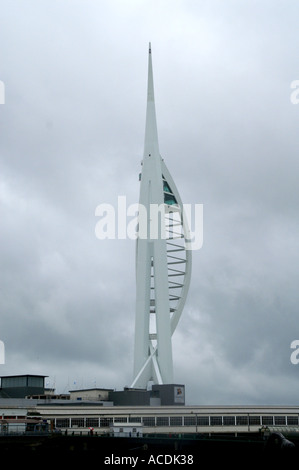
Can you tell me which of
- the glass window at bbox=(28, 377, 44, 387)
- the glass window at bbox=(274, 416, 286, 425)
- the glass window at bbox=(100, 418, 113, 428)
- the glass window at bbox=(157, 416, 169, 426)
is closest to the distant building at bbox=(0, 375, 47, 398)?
the glass window at bbox=(28, 377, 44, 387)

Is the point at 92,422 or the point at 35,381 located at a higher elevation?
the point at 35,381

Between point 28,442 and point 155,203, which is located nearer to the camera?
point 28,442

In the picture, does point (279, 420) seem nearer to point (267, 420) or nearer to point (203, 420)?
point (267, 420)

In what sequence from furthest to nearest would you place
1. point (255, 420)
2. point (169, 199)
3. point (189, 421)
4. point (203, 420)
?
point (169, 199) < point (189, 421) < point (203, 420) < point (255, 420)

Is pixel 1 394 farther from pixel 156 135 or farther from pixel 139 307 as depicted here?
pixel 156 135

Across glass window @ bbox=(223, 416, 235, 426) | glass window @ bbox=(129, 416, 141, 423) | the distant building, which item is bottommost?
glass window @ bbox=(223, 416, 235, 426)

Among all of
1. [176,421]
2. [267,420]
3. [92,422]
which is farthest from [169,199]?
[92,422]

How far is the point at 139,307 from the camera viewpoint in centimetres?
11625

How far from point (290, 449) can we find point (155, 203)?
74357 mm

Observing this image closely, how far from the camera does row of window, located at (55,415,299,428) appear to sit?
9350cm

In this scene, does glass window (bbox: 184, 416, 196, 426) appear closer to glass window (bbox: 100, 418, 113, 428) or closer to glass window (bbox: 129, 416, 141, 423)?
glass window (bbox: 129, 416, 141, 423)

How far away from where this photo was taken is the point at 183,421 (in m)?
95.2
